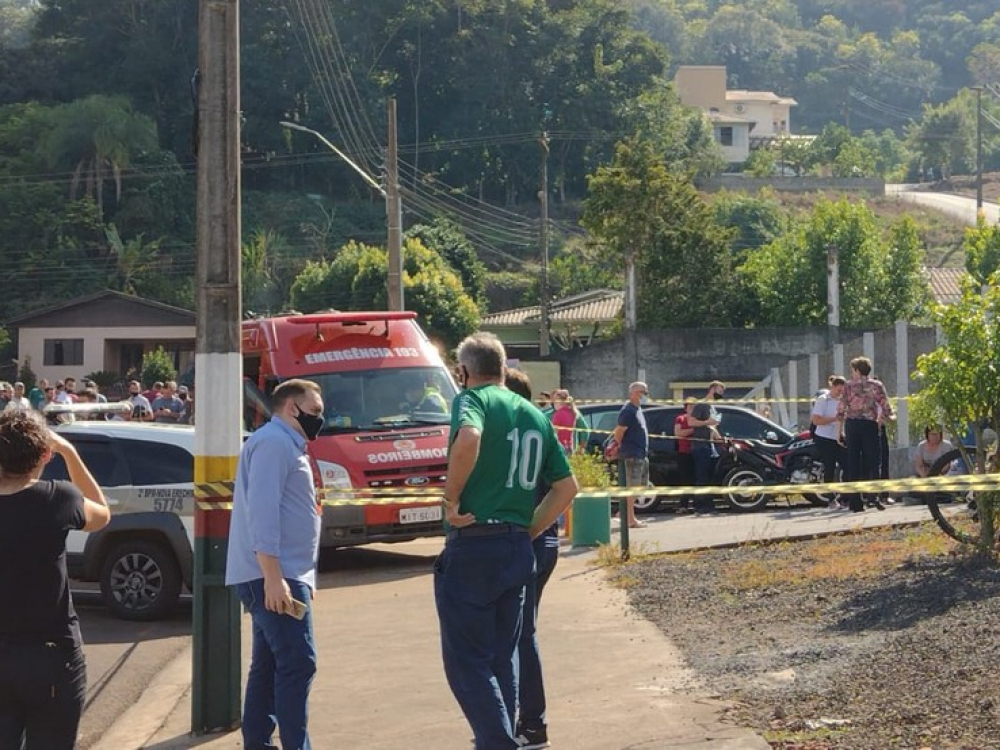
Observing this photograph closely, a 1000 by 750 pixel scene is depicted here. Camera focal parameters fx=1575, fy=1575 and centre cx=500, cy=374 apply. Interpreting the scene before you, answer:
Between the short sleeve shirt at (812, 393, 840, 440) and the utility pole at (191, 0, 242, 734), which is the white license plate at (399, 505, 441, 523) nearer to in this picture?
the short sleeve shirt at (812, 393, 840, 440)

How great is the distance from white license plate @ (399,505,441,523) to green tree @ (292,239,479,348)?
38.1 metres

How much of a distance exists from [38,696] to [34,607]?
1.05 ft

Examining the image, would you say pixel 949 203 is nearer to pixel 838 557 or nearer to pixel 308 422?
pixel 838 557

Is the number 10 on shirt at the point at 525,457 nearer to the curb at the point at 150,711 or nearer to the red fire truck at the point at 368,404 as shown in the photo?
the curb at the point at 150,711

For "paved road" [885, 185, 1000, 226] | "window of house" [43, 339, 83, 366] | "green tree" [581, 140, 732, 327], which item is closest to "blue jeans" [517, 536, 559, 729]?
"green tree" [581, 140, 732, 327]

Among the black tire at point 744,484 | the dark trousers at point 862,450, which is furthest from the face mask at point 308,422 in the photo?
the black tire at point 744,484

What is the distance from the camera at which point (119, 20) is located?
94.2 m

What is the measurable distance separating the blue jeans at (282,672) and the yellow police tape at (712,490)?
147 cm

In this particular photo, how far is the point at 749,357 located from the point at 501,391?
1476 inches

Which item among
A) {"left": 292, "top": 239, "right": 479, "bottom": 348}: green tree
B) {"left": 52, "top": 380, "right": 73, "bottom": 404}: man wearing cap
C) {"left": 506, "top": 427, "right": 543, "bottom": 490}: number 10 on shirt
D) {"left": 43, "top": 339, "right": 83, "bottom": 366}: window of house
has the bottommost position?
{"left": 506, "top": 427, "right": 543, "bottom": 490}: number 10 on shirt

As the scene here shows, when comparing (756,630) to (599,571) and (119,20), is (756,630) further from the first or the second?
(119,20)

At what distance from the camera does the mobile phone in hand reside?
23.0 feet

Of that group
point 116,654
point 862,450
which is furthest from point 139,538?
point 862,450

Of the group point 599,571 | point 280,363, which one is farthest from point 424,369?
point 599,571
